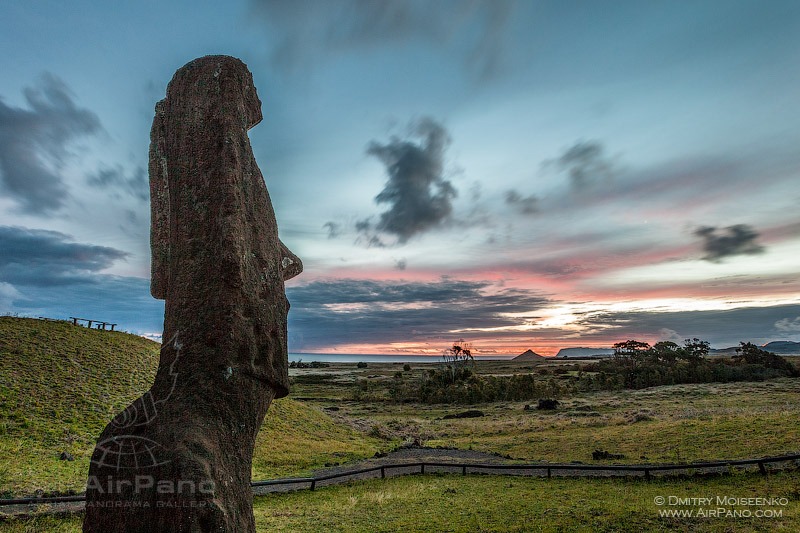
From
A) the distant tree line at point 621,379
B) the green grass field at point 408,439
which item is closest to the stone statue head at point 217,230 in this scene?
the green grass field at point 408,439

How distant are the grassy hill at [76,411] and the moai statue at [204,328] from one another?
50.7 feet

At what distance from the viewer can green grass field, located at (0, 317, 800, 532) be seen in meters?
14.4

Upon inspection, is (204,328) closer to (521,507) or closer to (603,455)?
(521,507)

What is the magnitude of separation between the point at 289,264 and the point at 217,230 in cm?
178

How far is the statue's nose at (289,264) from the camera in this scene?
8.12 metres

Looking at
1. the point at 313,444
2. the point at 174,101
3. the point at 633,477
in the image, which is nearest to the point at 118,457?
the point at 174,101

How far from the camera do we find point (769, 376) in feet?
236

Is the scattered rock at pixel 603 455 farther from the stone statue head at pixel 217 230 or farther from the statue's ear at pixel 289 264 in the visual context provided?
the stone statue head at pixel 217 230

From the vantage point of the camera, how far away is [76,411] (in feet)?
85.5

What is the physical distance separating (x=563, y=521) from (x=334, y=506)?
8489 mm

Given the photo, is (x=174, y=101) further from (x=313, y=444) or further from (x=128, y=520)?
(x=313, y=444)

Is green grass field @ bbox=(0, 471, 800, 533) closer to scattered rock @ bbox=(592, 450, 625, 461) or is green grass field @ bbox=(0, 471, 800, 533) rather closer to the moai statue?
scattered rock @ bbox=(592, 450, 625, 461)

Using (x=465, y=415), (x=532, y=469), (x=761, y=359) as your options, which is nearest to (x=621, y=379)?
(x=761, y=359)

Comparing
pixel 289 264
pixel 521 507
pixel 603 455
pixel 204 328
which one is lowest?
pixel 603 455
